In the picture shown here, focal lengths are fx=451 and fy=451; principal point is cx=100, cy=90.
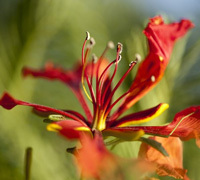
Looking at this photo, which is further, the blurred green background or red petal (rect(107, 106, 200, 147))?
the blurred green background

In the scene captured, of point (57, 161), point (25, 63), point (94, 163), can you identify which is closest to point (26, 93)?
point (25, 63)

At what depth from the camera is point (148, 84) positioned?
0.53 metres

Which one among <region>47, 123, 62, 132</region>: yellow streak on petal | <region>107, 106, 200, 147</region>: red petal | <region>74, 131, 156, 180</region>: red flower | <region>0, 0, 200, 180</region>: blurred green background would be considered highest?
<region>74, 131, 156, 180</region>: red flower

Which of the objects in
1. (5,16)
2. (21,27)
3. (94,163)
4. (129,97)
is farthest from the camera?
(5,16)

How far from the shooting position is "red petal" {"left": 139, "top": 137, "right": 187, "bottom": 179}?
0.40m

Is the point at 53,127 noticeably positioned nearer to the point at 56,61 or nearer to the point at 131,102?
the point at 131,102

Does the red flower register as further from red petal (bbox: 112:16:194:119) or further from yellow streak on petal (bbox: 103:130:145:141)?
red petal (bbox: 112:16:194:119)

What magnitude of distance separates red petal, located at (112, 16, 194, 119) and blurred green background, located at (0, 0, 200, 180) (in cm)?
7

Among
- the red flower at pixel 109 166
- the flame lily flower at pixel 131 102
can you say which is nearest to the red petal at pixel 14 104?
the flame lily flower at pixel 131 102

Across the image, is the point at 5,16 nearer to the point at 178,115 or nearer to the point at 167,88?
the point at 167,88

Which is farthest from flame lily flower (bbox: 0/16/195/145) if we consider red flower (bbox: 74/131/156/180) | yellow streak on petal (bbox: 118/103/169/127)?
red flower (bbox: 74/131/156/180)

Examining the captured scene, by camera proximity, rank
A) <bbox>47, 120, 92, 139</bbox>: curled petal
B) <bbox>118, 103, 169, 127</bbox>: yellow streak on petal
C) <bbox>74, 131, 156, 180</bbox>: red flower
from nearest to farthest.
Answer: <bbox>74, 131, 156, 180</bbox>: red flower, <bbox>47, 120, 92, 139</bbox>: curled petal, <bbox>118, 103, 169, 127</bbox>: yellow streak on petal

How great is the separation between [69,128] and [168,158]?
0.11 m

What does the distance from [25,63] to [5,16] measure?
0.16 m
